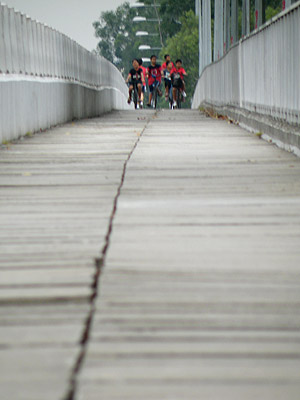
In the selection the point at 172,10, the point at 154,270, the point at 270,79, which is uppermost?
the point at 172,10

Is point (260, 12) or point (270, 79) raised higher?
point (260, 12)

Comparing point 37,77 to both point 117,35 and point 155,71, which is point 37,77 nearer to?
point 155,71

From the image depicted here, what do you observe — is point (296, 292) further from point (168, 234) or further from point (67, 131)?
point (67, 131)

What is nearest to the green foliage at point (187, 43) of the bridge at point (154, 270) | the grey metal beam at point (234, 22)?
the grey metal beam at point (234, 22)

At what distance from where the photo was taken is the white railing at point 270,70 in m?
11.9

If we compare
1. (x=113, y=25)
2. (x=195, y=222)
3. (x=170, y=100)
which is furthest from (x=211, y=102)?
(x=113, y=25)

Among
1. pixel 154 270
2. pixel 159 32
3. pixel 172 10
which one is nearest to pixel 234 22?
pixel 154 270

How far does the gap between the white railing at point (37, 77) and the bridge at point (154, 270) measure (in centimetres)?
201

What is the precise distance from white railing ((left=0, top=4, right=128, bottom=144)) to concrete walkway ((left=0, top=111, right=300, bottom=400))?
5.68 m

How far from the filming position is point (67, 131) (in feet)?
59.2

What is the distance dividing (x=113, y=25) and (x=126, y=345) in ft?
624

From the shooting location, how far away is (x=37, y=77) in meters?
17.7

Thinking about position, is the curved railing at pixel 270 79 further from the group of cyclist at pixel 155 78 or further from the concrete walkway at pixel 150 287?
the group of cyclist at pixel 155 78

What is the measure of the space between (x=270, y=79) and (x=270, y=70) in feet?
0.39
